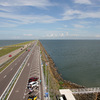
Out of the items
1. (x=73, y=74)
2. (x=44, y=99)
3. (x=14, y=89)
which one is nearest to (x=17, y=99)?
(x=14, y=89)

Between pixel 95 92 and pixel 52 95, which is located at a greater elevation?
pixel 52 95

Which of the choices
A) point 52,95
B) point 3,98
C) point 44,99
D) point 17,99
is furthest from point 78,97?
point 3,98

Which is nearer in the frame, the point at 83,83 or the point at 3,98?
the point at 3,98

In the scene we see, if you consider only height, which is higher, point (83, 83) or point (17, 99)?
point (17, 99)

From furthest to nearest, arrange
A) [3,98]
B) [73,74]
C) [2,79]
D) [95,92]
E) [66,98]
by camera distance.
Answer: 1. [73,74]
2. [2,79]
3. [95,92]
4. [66,98]
5. [3,98]

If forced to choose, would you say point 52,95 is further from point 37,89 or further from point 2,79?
point 2,79

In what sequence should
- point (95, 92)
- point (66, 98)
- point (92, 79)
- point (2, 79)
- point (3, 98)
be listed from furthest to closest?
point (92, 79) → point (2, 79) → point (95, 92) → point (66, 98) → point (3, 98)

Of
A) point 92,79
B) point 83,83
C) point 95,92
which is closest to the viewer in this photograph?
point 95,92

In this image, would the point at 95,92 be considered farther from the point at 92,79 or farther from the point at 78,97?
the point at 92,79

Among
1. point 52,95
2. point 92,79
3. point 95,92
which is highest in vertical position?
point 52,95
